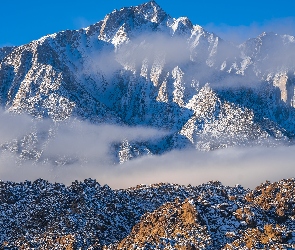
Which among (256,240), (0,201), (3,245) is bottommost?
(256,240)

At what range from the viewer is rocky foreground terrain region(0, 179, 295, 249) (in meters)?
112

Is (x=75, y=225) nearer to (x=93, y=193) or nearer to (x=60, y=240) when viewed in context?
(x=60, y=240)

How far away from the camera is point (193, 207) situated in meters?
120

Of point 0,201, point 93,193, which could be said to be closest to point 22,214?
point 0,201

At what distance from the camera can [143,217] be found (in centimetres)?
13750

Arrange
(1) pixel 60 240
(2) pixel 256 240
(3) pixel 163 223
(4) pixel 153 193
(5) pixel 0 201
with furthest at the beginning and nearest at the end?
(4) pixel 153 193 → (5) pixel 0 201 → (1) pixel 60 240 → (3) pixel 163 223 → (2) pixel 256 240

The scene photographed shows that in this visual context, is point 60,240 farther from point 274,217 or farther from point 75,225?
point 274,217

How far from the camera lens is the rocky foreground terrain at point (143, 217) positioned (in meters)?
112

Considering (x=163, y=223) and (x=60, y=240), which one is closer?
(x=163, y=223)

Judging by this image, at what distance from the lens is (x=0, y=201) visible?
150000 millimetres

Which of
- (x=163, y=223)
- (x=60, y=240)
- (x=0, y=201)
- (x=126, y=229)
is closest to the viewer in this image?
(x=163, y=223)

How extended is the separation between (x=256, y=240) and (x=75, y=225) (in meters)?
44.5

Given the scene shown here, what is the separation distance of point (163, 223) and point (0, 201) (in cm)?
4703

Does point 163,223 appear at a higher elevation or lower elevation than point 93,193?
lower
